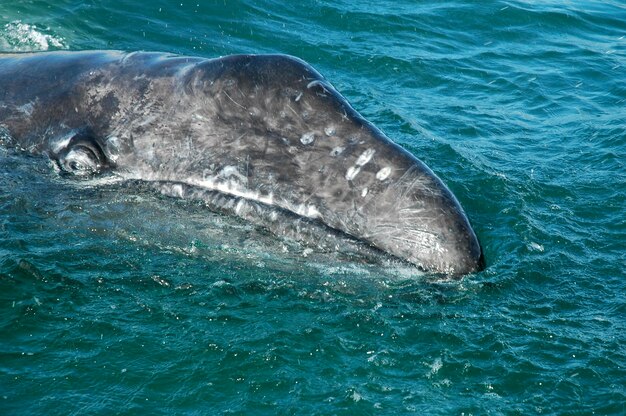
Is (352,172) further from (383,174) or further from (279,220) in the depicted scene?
(279,220)

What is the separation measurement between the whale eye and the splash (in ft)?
25.7

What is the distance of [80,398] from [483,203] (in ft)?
23.6

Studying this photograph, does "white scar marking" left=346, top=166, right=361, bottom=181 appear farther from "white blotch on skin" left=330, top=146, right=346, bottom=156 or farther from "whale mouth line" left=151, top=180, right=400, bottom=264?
"whale mouth line" left=151, top=180, right=400, bottom=264

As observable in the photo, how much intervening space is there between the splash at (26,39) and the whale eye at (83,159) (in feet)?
25.7

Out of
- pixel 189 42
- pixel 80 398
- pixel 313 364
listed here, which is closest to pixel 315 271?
pixel 313 364

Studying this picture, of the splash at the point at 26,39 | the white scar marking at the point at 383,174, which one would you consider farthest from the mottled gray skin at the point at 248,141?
the splash at the point at 26,39

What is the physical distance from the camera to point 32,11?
66.1 ft

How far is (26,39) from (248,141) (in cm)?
991

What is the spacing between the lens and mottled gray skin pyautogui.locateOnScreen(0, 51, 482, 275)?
32.8ft

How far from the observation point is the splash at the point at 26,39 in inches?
720

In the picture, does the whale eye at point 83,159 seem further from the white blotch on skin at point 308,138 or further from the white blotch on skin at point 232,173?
the white blotch on skin at point 308,138

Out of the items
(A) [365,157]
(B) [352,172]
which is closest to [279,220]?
(B) [352,172]

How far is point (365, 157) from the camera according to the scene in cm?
1020

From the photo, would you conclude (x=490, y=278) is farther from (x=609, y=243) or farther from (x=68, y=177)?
(x=68, y=177)
